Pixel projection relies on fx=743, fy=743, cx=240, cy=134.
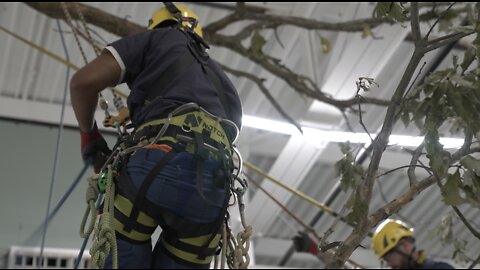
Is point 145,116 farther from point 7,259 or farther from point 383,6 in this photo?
point 7,259

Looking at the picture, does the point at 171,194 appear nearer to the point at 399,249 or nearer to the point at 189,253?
the point at 189,253

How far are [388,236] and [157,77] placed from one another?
341 centimetres

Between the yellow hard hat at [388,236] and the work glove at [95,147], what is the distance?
10.00ft

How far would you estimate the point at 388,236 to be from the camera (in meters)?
5.38

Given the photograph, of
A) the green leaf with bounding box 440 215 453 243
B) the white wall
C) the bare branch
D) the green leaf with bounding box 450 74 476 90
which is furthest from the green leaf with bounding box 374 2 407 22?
the green leaf with bounding box 440 215 453 243

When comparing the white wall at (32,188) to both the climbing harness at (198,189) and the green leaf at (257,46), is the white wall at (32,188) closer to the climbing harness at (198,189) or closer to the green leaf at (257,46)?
the green leaf at (257,46)

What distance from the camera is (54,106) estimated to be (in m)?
6.83

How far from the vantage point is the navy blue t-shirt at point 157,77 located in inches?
91.4

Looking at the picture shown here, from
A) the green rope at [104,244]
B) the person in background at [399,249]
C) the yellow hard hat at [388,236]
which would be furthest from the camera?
the yellow hard hat at [388,236]

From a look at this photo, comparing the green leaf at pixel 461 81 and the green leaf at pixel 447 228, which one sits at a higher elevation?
the green leaf at pixel 461 81

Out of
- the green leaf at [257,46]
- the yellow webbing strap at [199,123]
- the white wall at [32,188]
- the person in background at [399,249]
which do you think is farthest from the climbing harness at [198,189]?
the person in background at [399,249]

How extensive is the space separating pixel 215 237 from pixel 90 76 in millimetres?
631

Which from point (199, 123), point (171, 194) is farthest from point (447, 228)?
point (171, 194)

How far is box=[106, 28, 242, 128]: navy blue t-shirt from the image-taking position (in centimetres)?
232
